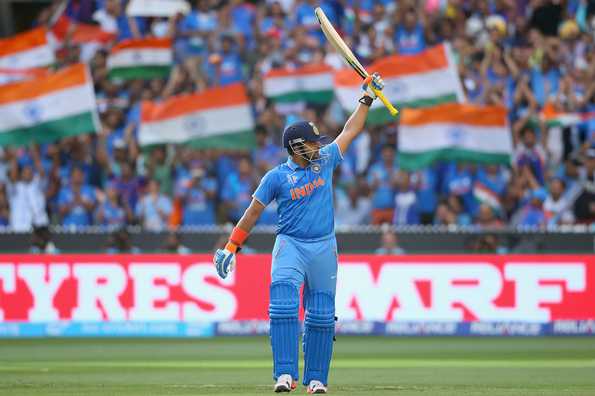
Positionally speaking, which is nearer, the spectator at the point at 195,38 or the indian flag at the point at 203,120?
the indian flag at the point at 203,120

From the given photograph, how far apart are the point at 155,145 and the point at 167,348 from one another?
19.6 ft

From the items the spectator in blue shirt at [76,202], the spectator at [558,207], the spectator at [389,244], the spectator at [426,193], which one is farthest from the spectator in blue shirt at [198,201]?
the spectator at [558,207]

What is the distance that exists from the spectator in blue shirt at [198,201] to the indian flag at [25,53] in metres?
4.58

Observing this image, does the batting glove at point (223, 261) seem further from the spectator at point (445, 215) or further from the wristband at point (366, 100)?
the spectator at point (445, 215)

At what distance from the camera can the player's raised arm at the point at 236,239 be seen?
10.8 metres

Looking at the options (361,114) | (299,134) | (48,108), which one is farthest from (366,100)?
(48,108)

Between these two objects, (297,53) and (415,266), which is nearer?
(415,266)

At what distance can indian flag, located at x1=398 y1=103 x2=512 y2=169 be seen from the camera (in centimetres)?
2158

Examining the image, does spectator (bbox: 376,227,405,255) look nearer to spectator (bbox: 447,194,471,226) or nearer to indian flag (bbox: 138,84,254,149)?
spectator (bbox: 447,194,471,226)

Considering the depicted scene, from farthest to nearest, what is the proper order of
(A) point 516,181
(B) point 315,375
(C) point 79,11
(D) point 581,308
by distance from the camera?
(C) point 79,11
(A) point 516,181
(D) point 581,308
(B) point 315,375

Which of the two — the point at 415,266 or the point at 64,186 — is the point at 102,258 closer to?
the point at 64,186

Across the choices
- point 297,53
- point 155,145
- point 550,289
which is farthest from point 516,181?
point 155,145

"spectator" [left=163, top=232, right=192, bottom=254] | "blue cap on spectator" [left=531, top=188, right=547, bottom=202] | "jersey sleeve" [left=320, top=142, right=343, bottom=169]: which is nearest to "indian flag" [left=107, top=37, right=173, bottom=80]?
"spectator" [left=163, top=232, right=192, bottom=254]

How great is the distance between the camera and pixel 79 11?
2623 cm
